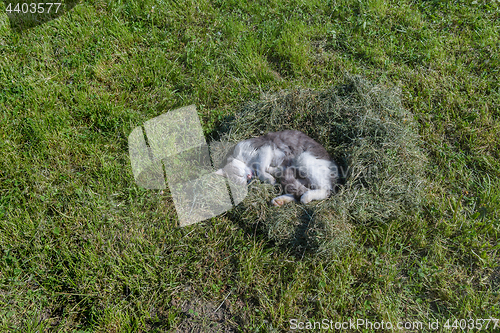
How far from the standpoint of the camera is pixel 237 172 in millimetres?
3906

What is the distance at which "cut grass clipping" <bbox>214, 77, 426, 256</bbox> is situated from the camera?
11.3 ft

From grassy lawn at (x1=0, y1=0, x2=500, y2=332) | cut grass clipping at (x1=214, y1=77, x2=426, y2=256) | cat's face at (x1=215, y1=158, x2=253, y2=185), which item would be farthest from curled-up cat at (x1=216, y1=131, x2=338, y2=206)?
grassy lawn at (x1=0, y1=0, x2=500, y2=332)

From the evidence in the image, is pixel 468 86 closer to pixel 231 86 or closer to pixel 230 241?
pixel 231 86

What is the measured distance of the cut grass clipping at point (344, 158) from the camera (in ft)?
11.3

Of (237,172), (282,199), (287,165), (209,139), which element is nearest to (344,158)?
(287,165)

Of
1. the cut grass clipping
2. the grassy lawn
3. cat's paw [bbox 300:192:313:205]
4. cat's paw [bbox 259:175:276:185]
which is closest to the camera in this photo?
the grassy lawn

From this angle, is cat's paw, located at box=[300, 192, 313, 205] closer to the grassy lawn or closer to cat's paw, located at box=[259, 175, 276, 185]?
cat's paw, located at box=[259, 175, 276, 185]

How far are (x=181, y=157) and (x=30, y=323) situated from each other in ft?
6.94

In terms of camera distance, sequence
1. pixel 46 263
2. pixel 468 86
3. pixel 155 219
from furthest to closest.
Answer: pixel 468 86 → pixel 155 219 → pixel 46 263

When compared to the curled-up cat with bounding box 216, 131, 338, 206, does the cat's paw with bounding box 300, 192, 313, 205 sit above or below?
below

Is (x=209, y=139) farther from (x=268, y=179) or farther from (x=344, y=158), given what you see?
(x=344, y=158)

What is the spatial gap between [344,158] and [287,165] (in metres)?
0.63

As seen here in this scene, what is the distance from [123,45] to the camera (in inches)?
206

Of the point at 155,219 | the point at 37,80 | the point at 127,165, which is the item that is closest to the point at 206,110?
the point at 127,165
